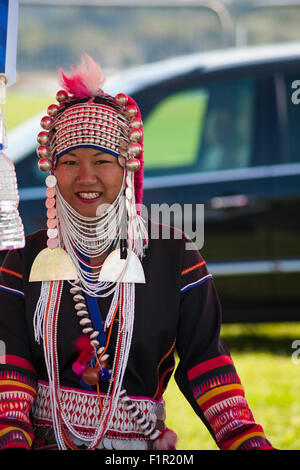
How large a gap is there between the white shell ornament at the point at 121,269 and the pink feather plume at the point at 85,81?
0.47 meters

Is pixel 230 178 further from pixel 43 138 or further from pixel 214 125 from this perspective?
pixel 43 138

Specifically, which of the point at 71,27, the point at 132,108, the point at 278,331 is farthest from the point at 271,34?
the point at 132,108

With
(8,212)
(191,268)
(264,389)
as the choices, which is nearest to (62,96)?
(8,212)

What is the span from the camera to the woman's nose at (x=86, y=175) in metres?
2.14

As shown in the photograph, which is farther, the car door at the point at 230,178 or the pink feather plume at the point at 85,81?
the car door at the point at 230,178

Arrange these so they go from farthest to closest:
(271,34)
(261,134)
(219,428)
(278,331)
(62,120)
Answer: (271,34) < (278,331) < (261,134) < (62,120) < (219,428)

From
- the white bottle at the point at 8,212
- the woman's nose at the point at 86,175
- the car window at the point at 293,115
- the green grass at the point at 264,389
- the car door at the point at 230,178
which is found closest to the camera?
the white bottle at the point at 8,212

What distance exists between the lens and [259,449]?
1892 mm

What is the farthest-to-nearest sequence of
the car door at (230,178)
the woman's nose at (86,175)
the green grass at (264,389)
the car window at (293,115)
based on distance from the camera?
→ 1. the car window at (293,115)
2. the car door at (230,178)
3. the green grass at (264,389)
4. the woman's nose at (86,175)

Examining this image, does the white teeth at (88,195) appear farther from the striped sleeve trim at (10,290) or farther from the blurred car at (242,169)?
the blurred car at (242,169)

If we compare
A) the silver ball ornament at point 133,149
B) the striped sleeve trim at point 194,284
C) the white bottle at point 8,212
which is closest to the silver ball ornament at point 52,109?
the silver ball ornament at point 133,149

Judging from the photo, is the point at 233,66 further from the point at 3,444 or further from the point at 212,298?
the point at 3,444

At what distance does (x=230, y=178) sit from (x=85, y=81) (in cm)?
283

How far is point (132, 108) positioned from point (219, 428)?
92 cm
